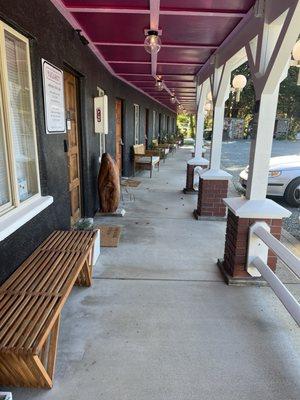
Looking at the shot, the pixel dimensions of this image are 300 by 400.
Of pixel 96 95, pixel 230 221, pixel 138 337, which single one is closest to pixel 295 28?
pixel 230 221

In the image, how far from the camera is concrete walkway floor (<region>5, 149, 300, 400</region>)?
178cm

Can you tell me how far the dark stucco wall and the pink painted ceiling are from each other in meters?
0.21

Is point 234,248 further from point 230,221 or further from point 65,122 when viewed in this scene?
point 65,122

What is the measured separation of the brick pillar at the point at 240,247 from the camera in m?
2.84

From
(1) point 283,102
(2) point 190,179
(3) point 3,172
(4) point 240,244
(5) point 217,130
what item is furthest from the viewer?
(1) point 283,102

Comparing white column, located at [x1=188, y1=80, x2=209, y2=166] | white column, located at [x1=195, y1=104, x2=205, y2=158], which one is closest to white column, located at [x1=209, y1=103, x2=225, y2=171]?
white column, located at [x1=188, y1=80, x2=209, y2=166]

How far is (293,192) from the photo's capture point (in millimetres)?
5742

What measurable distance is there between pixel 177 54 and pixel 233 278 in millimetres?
3161

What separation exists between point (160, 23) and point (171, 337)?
2.89 m

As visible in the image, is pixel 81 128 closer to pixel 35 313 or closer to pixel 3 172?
pixel 3 172

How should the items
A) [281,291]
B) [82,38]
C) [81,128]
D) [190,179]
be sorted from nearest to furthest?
[281,291]
[82,38]
[81,128]
[190,179]

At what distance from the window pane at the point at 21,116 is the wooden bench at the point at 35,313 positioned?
1.94ft

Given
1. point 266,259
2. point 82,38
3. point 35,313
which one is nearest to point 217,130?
point 82,38

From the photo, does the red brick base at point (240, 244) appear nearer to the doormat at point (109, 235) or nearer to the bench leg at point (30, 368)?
the doormat at point (109, 235)
